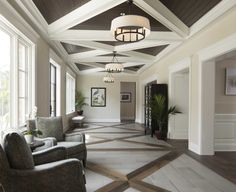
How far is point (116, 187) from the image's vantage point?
10.6 ft

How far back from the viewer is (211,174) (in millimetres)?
3859

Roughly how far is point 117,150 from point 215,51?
10.1 feet

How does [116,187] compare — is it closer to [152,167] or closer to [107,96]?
[152,167]

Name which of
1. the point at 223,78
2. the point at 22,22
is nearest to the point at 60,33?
the point at 22,22

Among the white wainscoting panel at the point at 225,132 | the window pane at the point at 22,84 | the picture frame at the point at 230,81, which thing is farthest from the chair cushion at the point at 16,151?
the picture frame at the point at 230,81

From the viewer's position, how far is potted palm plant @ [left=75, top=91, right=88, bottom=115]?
12.1m

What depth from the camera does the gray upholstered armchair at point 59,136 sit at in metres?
3.91

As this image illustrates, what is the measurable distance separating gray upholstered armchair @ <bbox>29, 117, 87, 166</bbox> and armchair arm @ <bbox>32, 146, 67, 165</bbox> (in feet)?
2.59

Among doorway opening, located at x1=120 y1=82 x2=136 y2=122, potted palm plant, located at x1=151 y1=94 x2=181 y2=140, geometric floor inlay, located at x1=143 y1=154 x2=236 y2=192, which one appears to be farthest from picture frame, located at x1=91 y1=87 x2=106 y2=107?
geometric floor inlay, located at x1=143 y1=154 x2=236 y2=192

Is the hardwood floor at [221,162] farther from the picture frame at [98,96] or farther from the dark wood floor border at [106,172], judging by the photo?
the picture frame at [98,96]

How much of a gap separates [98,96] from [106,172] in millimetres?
9163

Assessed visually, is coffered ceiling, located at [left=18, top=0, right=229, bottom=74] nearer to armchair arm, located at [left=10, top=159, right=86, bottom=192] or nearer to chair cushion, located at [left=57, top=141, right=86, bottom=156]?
chair cushion, located at [left=57, top=141, right=86, bottom=156]

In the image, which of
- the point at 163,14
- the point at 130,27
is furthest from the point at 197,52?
the point at 130,27

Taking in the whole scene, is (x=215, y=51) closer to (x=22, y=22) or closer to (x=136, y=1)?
(x=136, y=1)
